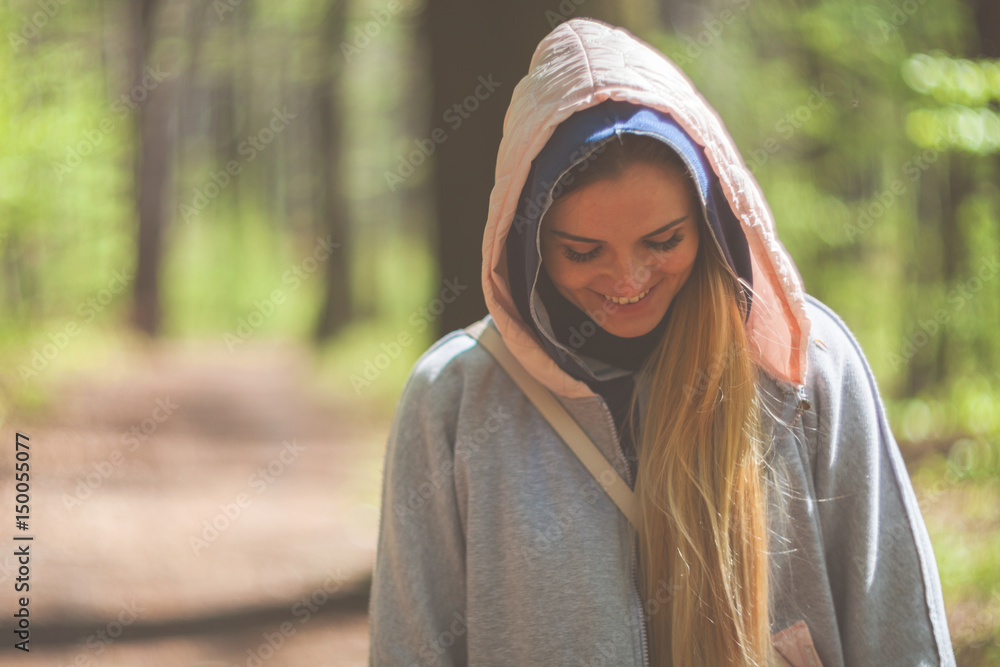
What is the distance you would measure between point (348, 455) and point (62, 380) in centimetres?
458

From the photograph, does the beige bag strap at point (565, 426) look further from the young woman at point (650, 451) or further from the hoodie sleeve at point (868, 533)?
the hoodie sleeve at point (868, 533)

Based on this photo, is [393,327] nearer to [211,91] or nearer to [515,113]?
[211,91]

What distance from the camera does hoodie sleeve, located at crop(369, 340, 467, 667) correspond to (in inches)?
73.4

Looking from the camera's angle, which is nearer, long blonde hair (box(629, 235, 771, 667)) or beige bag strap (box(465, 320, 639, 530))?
long blonde hair (box(629, 235, 771, 667))

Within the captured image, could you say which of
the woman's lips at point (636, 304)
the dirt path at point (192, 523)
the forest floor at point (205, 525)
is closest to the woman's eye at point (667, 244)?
the woman's lips at point (636, 304)

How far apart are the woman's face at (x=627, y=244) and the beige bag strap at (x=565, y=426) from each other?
0.79 ft

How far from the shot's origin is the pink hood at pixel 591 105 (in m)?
1.73

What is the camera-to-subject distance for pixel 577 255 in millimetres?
1828

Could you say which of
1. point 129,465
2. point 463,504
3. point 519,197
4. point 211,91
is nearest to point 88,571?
point 129,465

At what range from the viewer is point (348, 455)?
1027cm

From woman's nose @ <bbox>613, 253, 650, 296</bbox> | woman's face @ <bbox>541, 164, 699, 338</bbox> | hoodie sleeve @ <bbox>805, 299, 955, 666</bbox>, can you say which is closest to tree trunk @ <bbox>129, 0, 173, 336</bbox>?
woman's face @ <bbox>541, 164, 699, 338</bbox>

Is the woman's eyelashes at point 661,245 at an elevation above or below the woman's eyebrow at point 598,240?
below

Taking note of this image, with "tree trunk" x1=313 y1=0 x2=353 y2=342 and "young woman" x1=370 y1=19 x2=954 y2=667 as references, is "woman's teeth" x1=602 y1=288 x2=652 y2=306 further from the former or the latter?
"tree trunk" x1=313 y1=0 x2=353 y2=342

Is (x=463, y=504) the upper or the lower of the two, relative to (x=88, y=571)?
upper
